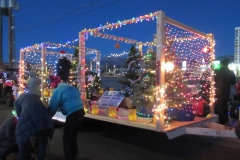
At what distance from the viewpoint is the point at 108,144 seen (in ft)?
20.3

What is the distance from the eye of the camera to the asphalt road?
206 inches

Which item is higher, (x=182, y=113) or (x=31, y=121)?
(x=31, y=121)

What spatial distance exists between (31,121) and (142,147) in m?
3.09

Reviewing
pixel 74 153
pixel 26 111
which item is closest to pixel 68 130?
pixel 74 153

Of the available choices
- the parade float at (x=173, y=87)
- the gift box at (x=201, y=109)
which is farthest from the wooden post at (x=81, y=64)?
the gift box at (x=201, y=109)

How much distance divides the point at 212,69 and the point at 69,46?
7190 millimetres

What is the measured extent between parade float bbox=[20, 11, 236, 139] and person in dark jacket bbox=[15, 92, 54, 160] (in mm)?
2209

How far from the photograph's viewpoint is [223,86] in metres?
7.55

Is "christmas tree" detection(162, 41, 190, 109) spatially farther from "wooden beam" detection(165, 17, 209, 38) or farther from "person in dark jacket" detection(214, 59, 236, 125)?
"person in dark jacket" detection(214, 59, 236, 125)

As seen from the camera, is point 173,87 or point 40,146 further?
point 173,87

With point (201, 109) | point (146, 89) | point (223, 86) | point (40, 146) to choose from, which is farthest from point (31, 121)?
point (223, 86)

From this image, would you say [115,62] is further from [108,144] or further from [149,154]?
[149,154]

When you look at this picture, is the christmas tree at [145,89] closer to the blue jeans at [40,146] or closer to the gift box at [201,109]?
the gift box at [201,109]

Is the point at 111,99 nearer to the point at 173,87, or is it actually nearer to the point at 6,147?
the point at 173,87
